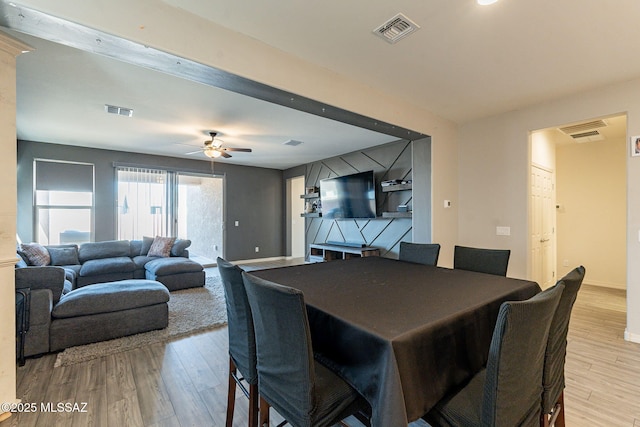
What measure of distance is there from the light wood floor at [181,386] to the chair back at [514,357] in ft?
3.07

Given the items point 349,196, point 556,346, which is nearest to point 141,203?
point 349,196

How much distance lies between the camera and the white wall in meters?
2.99

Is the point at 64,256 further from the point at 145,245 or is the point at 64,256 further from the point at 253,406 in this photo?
the point at 253,406

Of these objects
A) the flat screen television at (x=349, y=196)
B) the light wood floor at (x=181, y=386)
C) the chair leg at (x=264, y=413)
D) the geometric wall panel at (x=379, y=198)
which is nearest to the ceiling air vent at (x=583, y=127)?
A: the geometric wall panel at (x=379, y=198)

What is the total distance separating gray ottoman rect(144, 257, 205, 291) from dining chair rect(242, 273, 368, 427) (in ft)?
13.1

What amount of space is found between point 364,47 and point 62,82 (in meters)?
3.08

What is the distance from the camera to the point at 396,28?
2.18 m

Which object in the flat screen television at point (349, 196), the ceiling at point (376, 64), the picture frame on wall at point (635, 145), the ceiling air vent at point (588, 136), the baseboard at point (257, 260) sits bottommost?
the baseboard at point (257, 260)

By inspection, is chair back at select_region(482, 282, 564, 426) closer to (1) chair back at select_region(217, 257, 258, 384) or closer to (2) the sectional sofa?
(1) chair back at select_region(217, 257, 258, 384)

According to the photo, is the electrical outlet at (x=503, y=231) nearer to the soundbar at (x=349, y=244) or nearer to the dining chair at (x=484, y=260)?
the dining chair at (x=484, y=260)

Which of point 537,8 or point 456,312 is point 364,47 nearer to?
point 537,8

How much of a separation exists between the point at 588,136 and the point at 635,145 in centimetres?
206

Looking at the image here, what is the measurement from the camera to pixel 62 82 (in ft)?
9.76

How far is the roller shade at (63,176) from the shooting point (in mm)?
5395
